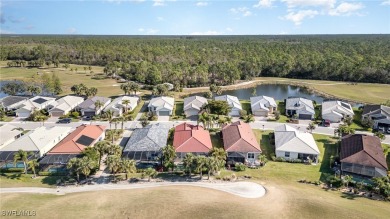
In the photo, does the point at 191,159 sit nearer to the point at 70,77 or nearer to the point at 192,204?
the point at 192,204

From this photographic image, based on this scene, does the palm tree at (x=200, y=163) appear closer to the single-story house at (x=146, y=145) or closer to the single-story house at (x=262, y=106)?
the single-story house at (x=146, y=145)

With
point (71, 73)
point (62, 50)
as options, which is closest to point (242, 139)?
point (71, 73)

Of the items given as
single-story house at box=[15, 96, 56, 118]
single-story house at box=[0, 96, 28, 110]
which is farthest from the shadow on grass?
single-story house at box=[0, 96, 28, 110]

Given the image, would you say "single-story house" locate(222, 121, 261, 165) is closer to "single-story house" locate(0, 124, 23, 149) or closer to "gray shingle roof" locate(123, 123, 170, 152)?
"gray shingle roof" locate(123, 123, 170, 152)

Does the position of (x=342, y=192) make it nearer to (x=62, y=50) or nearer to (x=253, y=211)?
(x=253, y=211)

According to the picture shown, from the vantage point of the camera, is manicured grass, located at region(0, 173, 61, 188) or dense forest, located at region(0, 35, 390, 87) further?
dense forest, located at region(0, 35, 390, 87)

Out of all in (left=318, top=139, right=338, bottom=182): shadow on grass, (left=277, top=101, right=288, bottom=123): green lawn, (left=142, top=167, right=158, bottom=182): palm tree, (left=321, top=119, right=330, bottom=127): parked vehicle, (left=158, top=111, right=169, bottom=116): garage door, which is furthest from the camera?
(left=158, top=111, right=169, bottom=116): garage door
